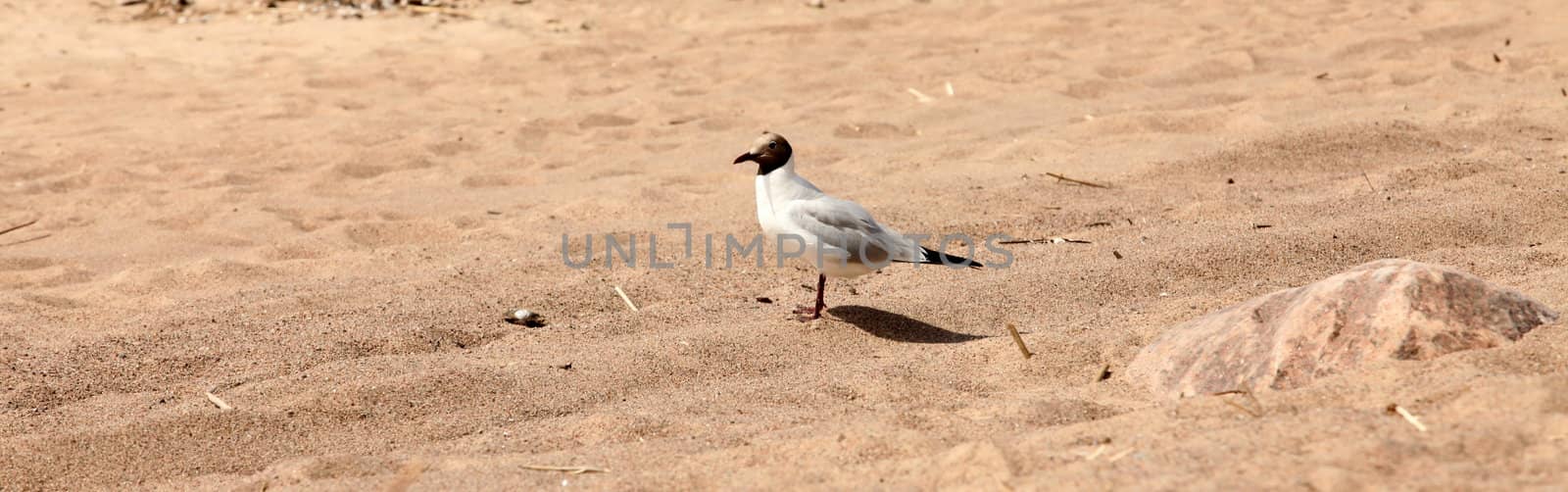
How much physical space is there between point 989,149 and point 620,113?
6.37 ft

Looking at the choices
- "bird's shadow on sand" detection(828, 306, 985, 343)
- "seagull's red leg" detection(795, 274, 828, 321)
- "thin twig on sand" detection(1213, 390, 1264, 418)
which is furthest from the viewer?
"seagull's red leg" detection(795, 274, 828, 321)

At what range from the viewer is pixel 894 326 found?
3.94m

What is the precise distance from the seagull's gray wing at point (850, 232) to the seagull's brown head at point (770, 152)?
138 millimetres

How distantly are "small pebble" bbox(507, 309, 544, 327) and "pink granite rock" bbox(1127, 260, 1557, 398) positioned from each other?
180 cm

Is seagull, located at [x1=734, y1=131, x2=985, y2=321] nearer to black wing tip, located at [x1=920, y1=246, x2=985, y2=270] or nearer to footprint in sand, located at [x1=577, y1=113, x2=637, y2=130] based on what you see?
black wing tip, located at [x1=920, y1=246, x2=985, y2=270]

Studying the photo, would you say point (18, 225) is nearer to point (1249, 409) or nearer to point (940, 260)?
point (940, 260)

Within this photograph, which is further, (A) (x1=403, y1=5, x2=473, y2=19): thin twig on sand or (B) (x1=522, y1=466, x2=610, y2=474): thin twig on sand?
(A) (x1=403, y1=5, x2=473, y2=19): thin twig on sand

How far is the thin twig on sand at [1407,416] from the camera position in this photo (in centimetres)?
231

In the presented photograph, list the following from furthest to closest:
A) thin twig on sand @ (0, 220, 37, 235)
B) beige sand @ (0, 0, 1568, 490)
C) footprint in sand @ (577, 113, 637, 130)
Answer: footprint in sand @ (577, 113, 637, 130), thin twig on sand @ (0, 220, 37, 235), beige sand @ (0, 0, 1568, 490)

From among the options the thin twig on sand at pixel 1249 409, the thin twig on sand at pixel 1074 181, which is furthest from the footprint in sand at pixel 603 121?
the thin twig on sand at pixel 1249 409

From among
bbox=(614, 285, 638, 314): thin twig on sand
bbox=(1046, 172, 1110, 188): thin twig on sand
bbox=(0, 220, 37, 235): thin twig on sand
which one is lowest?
bbox=(1046, 172, 1110, 188): thin twig on sand

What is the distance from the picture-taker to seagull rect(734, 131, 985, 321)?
3842 millimetres

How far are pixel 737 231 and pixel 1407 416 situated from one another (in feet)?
9.34

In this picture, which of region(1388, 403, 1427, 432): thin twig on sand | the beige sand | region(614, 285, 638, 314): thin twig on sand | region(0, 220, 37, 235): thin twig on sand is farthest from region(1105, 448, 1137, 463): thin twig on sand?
region(0, 220, 37, 235): thin twig on sand
